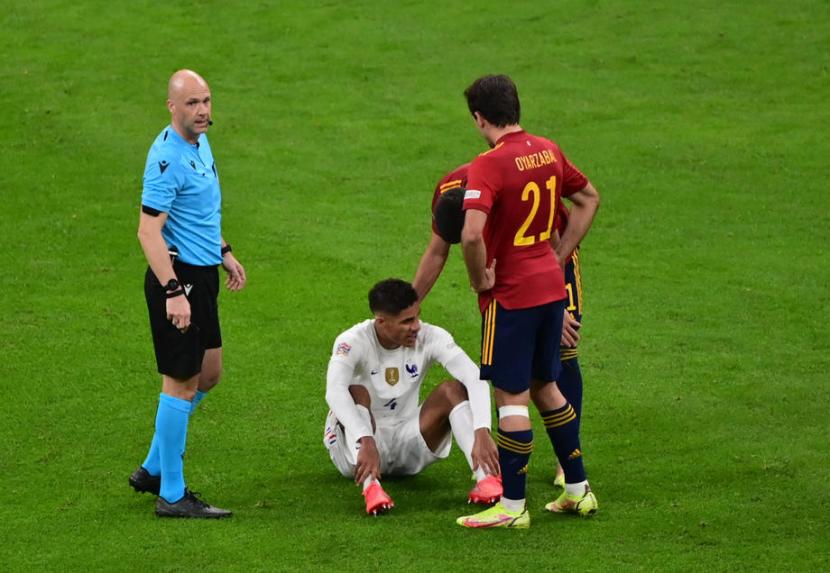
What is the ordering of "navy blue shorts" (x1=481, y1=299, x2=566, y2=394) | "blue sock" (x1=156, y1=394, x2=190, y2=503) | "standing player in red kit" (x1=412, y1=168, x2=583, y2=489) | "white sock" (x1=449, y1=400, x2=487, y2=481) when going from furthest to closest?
"white sock" (x1=449, y1=400, x2=487, y2=481) < "blue sock" (x1=156, y1=394, x2=190, y2=503) < "standing player in red kit" (x1=412, y1=168, x2=583, y2=489) < "navy blue shorts" (x1=481, y1=299, x2=566, y2=394)

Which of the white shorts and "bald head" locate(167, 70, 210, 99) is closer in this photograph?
"bald head" locate(167, 70, 210, 99)

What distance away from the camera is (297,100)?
17.4 m

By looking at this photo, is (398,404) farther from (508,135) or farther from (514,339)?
(508,135)

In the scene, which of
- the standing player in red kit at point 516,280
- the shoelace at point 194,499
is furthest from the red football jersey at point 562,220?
the shoelace at point 194,499

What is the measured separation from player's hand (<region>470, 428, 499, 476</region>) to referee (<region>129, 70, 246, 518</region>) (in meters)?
1.37

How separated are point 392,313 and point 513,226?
99 cm

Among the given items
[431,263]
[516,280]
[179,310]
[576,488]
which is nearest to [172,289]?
[179,310]

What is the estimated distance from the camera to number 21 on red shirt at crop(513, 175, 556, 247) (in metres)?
6.51

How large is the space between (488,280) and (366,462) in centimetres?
128

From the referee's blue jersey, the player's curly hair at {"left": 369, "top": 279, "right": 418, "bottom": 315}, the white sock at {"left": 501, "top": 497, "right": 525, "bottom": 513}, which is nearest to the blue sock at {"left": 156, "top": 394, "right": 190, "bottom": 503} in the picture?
the referee's blue jersey

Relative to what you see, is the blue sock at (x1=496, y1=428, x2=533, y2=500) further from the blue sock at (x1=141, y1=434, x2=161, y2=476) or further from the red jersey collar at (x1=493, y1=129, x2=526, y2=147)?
the blue sock at (x1=141, y1=434, x2=161, y2=476)

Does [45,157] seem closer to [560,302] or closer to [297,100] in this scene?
[297,100]

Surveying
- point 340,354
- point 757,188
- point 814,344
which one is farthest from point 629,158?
point 340,354

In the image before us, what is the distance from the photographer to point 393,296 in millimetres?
7199
